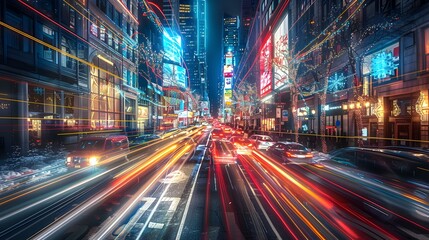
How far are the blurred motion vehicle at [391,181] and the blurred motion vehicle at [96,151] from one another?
11059 mm

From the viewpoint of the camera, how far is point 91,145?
47.7 ft

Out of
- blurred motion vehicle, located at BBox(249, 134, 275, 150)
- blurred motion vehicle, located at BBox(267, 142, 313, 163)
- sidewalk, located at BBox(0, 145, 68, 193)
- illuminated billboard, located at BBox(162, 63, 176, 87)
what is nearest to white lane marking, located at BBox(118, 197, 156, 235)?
sidewalk, located at BBox(0, 145, 68, 193)

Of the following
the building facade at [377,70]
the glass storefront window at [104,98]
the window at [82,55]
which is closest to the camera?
the building facade at [377,70]

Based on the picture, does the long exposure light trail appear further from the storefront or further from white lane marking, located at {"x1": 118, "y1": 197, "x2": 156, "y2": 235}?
the storefront

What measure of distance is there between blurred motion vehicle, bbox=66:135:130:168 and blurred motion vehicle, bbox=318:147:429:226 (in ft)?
36.3

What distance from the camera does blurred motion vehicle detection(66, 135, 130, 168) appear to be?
13086mm

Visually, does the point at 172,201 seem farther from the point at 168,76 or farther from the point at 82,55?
the point at 168,76

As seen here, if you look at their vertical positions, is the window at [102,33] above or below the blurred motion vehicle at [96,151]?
above

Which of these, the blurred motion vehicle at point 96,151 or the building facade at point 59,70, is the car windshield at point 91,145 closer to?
the blurred motion vehicle at point 96,151

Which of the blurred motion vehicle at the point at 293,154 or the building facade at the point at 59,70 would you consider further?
the building facade at the point at 59,70

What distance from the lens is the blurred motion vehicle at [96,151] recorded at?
13.1 meters

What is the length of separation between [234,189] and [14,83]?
19608 mm

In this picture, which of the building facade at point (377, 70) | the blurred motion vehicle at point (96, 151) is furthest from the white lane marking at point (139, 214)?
the building facade at point (377, 70)

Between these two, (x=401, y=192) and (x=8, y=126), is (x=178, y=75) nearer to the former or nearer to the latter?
(x=8, y=126)
